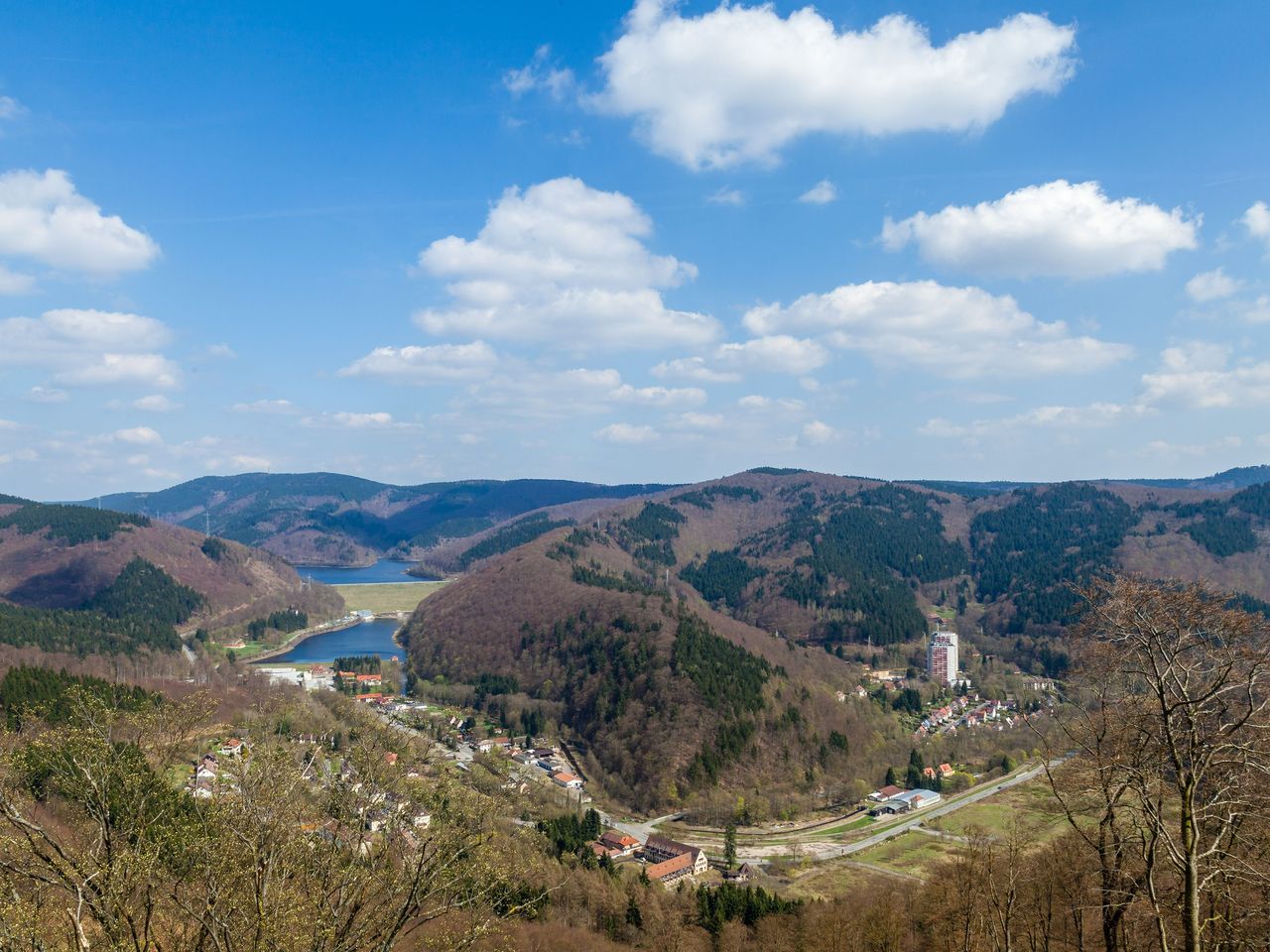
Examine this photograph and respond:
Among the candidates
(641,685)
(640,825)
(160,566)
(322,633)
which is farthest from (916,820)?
(160,566)

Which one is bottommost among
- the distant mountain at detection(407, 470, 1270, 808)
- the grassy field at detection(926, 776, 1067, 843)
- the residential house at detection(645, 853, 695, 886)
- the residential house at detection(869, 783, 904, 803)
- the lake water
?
the lake water

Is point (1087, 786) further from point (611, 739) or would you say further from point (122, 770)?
point (611, 739)

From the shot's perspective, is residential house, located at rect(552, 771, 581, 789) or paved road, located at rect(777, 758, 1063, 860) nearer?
paved road, located at rect(777, 758, 1063, 860)

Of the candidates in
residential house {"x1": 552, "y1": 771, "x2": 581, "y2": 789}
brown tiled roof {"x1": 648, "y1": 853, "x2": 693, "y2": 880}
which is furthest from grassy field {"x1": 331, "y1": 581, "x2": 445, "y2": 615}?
brown tiled roof {"x1": 648, "y1": 853, "x2": 693, "y2": 880}

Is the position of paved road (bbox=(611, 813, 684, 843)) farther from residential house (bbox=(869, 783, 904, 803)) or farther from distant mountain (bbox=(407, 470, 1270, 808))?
residential house (bbox=(869, 783, 904, 803))

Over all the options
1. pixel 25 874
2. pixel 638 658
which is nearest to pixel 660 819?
pixel 638 658

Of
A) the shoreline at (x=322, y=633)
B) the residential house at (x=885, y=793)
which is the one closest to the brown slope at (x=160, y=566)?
the shoreline at (x=322, y=633)
